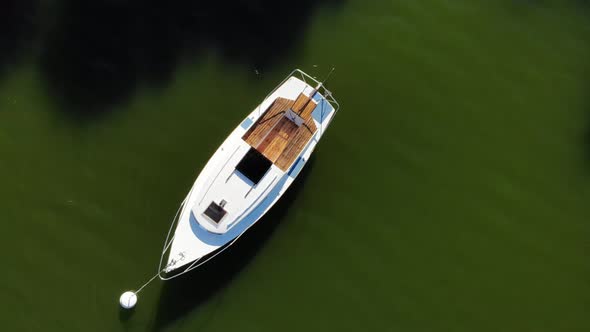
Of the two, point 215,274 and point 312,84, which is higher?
point 312,84

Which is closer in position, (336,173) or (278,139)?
(278,139)

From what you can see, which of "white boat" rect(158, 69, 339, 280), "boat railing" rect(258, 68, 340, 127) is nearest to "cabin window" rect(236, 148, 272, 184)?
"white boat" rect(158, 69, 339, 280)

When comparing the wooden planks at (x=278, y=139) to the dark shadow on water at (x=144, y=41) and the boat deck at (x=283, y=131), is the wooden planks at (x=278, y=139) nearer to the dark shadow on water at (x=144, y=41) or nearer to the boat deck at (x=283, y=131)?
the boat deck at (x=283, y=131)

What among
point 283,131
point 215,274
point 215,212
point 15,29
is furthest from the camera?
point 15,29

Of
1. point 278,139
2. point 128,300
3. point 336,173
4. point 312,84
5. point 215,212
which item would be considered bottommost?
point 128,300

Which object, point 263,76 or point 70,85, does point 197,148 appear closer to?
point 263,76

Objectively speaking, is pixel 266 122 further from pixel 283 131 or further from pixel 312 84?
pixel 312 84

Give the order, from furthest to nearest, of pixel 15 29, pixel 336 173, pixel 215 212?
pixel 15 29, pixel 336 173, pixel 215 212

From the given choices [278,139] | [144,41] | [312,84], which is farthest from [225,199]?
[144,41]
